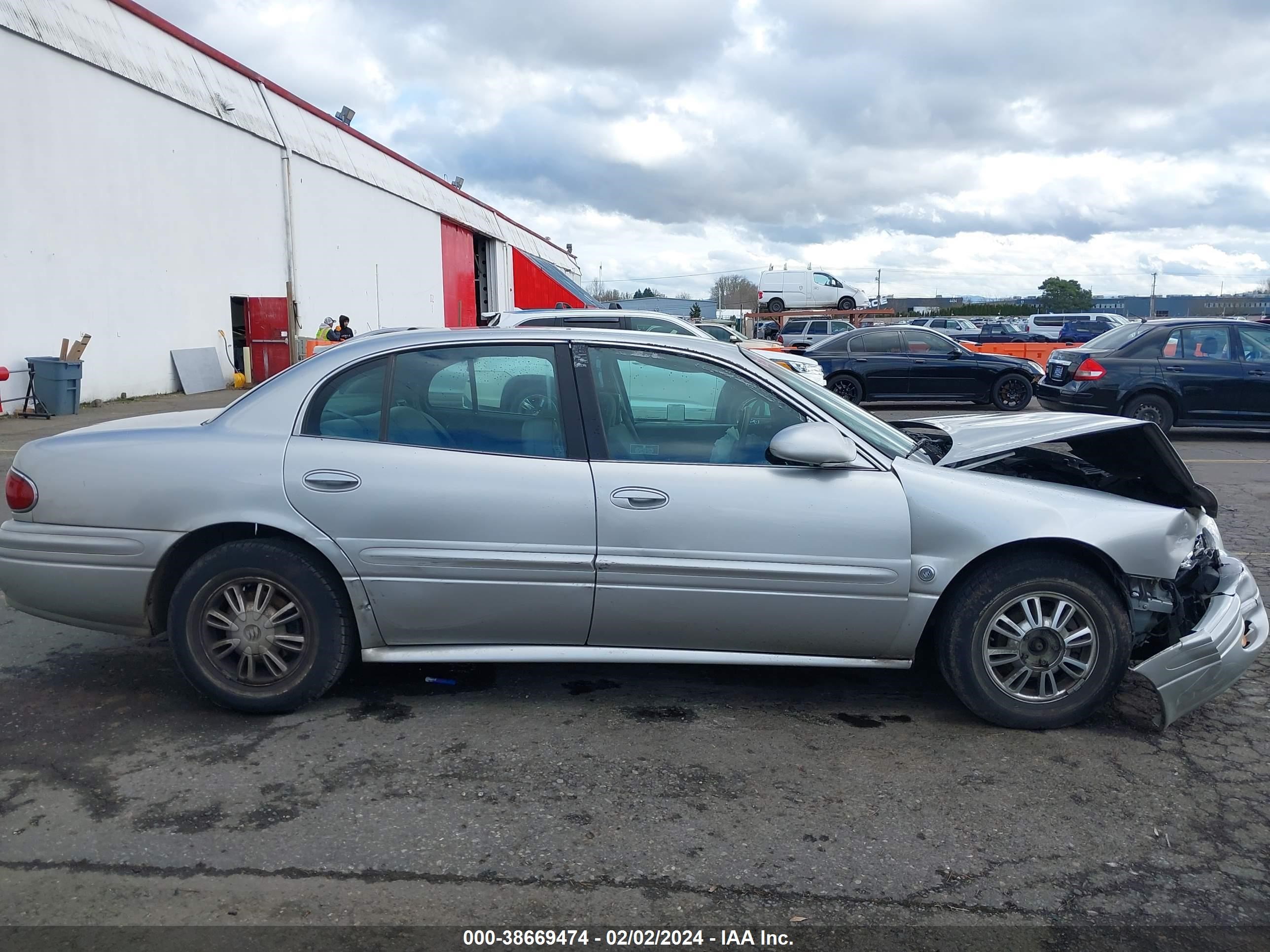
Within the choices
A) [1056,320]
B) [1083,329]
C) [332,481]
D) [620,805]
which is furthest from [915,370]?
[1056,320]

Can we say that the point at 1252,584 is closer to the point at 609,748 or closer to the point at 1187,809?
the point at 1187,809

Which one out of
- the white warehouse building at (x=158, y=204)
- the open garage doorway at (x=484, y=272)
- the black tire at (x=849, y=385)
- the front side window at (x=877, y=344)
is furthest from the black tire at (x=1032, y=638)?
the open garage doorway at (x=484, y=272)

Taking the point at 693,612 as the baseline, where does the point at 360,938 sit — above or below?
below

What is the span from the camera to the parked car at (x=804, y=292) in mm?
42688

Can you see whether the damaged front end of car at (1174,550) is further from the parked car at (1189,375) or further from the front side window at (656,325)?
the parked car at (1189,375)

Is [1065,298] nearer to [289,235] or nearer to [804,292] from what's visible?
[804,292]

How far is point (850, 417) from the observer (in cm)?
439

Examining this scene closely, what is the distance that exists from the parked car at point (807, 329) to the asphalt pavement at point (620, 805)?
28794mm

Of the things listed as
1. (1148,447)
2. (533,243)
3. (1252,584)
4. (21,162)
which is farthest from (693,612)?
(533,243)

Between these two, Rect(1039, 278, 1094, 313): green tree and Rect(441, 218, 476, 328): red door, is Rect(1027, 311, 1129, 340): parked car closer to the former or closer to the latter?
Rect(441, 218, 476, 328): red door

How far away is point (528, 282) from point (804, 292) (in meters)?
13.8

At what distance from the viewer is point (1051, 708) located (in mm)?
3961

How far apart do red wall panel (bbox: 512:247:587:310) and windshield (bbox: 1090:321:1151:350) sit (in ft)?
119

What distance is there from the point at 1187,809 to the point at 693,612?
1.80m
